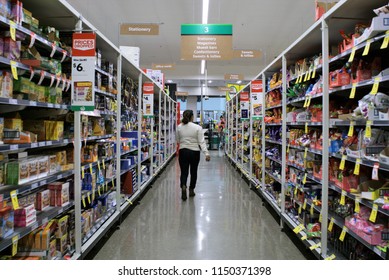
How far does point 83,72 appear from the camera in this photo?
2691 millimetres

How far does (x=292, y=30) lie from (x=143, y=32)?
5915 millimetres

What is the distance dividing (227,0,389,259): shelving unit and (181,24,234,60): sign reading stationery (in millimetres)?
1937

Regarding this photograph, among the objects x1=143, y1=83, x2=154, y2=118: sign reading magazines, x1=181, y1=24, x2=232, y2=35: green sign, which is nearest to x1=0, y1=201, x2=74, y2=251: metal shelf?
x1=143, y1=83, x2=154, y2=118: sign reading magazines

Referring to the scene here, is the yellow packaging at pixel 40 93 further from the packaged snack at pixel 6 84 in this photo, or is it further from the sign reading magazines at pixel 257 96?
the sign reading magazines at pixel 257 96

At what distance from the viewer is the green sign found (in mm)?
6371

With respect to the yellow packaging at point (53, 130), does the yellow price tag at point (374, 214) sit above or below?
below

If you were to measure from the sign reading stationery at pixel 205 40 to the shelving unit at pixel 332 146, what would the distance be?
194 centimetres

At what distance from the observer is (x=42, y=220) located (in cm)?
236

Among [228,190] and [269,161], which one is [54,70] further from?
[228,190]

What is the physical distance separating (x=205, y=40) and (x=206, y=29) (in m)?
0.25

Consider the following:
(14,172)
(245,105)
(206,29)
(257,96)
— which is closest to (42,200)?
(14,172)

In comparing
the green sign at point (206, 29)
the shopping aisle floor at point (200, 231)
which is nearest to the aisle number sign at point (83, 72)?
the shopping aisle floor at point (200, 231)

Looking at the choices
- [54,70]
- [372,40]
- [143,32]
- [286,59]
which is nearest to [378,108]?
[372,40]

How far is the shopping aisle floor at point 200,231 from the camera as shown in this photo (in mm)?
3320
